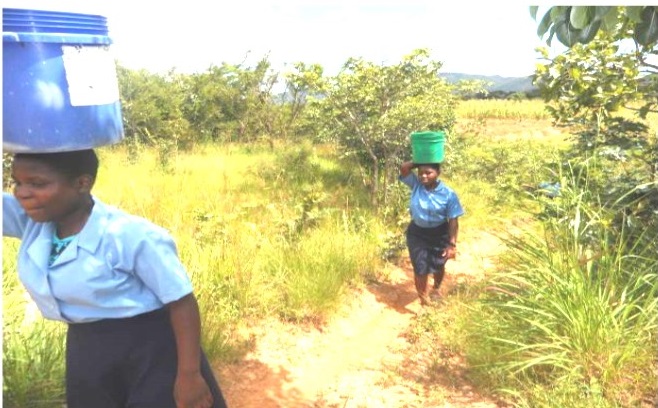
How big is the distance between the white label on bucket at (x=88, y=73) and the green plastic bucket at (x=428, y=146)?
2.96 meters

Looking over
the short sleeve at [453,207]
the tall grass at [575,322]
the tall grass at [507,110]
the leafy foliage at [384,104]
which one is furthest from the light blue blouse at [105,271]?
the tall grass at [507,110]

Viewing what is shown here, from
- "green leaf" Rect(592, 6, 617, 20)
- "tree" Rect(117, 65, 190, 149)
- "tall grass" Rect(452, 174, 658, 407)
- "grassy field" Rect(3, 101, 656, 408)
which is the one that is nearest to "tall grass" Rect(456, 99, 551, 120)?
"tree" Rect(117, 65, 190, 149)

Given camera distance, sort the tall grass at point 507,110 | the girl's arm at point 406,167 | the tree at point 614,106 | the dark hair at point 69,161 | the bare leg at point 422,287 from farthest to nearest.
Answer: the tall grass at point 507,110
the bare leg at point 422,287
the girl's arm at point 406,167
the tree at point 614,106
the dark hair at point 69,161

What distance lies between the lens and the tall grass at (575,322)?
2.56 meters

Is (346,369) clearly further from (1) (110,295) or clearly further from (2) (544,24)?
(2) (544,24)

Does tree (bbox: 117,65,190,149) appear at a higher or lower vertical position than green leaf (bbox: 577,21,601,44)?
lower

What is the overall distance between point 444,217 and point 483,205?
3169 mm

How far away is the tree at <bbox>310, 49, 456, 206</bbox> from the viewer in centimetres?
582

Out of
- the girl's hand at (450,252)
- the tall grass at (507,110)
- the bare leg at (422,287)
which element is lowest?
the tall grass at (507,110)

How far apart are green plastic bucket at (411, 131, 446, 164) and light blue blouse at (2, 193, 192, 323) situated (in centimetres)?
284

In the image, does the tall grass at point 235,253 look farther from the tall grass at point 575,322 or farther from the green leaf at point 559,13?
the green leaf at point 559,13

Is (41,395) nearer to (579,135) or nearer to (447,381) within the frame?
(447,381)

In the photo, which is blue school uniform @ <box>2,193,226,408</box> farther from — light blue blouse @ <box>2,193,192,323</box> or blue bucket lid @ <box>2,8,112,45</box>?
blue bucket lid @ <box>2,8,112,45</box>

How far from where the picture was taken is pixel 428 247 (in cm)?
439
